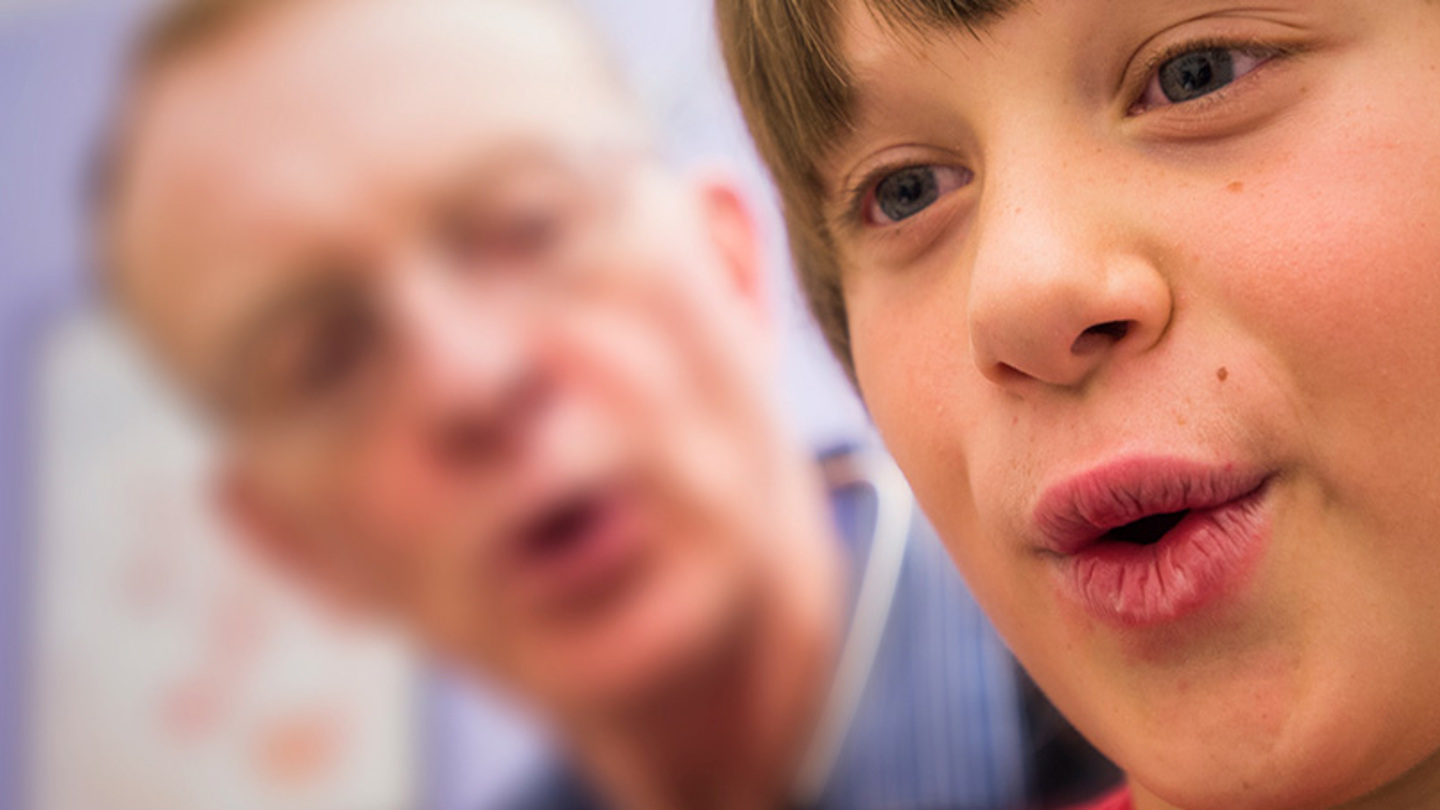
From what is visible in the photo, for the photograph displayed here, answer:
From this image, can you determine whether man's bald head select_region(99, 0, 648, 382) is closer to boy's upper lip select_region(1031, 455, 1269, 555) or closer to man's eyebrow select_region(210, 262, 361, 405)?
man's eyebrow select_region(210, 262, 361, 405)

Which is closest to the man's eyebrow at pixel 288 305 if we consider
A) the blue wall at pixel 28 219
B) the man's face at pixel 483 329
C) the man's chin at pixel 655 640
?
the man's face at pixel 483 329

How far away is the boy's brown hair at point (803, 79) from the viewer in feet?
1.69

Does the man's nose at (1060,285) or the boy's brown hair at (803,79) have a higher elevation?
the boy's brown hair at (803,79)

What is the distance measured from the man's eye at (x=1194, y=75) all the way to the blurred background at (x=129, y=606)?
107cm

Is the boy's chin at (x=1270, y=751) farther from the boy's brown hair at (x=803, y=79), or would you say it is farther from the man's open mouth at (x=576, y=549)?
the man's open mouth at (x=576, y=549)

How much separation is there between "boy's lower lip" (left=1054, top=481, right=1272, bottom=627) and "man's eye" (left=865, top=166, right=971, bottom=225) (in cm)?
17

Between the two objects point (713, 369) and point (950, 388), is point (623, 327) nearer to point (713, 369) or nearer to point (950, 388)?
point (713, 369)

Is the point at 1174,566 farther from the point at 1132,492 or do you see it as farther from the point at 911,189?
the point at 911,189

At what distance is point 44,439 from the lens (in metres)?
1.90

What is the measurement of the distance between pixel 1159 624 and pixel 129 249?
55.9 inches

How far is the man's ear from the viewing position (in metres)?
1.43

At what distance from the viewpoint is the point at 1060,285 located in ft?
1.50

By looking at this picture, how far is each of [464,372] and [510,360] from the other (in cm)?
5

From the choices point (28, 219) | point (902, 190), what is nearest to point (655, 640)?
point (902, 190)
